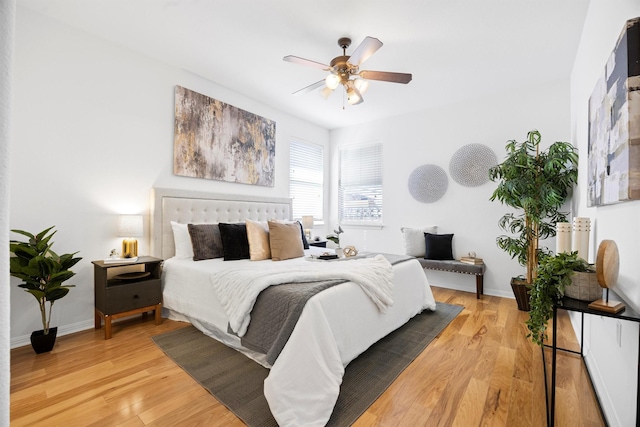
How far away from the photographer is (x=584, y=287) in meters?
1.49

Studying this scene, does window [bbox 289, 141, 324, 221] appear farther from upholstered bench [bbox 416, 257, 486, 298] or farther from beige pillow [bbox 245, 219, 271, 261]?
upholstered bench [bbox 416, 257, 486, 298]

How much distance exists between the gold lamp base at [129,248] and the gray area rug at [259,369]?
35.3 inches

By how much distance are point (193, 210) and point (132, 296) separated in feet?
3.81

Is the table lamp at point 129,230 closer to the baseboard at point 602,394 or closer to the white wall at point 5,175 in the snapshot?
the white wall at point 5,175

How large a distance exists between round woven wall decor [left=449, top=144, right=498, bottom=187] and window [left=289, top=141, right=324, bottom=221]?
2.36m

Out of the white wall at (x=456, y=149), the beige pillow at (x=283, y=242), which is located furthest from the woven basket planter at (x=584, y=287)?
the white wall at (x=456, y=149)

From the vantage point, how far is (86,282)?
2828 mm

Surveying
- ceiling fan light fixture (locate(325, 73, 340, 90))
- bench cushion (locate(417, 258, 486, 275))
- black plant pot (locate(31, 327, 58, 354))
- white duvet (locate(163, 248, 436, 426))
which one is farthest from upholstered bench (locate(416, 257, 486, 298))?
black plant pot (locate(31, 327, 58, 354))

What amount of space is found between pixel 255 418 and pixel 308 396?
0.32 metres

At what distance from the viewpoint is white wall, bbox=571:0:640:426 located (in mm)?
1341

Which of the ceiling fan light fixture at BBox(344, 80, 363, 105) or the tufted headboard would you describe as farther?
the tufted headboard

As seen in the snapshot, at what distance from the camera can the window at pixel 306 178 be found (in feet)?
16.9

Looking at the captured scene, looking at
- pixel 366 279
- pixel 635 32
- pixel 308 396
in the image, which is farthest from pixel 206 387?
pixel 635 32

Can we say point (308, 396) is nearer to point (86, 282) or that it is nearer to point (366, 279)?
point (366, 279)
